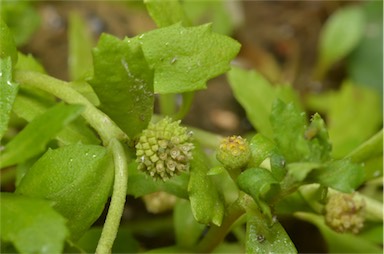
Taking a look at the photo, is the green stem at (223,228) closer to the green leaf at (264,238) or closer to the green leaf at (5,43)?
the green leaf at (264,238)

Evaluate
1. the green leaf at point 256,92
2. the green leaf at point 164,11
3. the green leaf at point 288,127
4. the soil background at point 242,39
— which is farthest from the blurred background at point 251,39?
the green leaf at point 288,127

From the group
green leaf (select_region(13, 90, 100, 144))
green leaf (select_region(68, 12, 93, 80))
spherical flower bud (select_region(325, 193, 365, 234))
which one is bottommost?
spherical flower bud (select_region(325, 193, 365, 234))

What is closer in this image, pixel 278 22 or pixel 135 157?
pixel 135 157

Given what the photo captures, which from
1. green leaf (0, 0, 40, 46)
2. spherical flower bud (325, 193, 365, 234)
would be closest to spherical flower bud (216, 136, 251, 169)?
spherical flower bud (325, 193, 365, 234)

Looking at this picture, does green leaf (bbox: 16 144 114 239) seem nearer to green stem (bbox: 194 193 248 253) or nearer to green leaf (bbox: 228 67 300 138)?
green stem (bbox: 194 193 248 253)

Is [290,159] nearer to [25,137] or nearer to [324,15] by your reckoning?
[25,137]

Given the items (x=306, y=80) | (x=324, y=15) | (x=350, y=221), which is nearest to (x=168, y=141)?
(x=350, y=221)

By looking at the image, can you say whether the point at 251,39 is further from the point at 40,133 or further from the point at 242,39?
the point at 40,133
